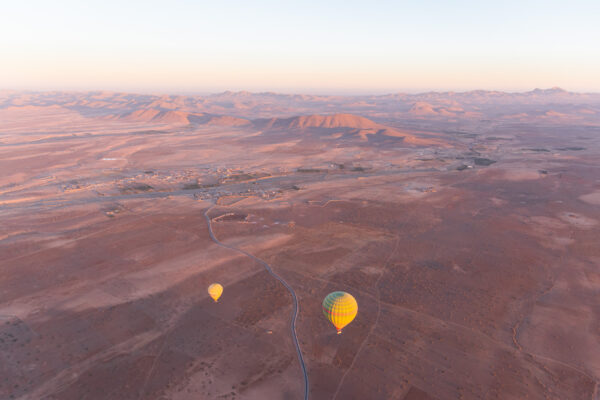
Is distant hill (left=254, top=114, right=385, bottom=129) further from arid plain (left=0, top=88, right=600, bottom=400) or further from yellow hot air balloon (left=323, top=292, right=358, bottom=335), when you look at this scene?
yellow hot air balloon (left=323, top=292, right=358, bottom=335)

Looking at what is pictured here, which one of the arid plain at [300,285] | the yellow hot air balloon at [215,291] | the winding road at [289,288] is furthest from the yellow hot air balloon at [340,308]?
the yellow hot air balloon at [215,291]

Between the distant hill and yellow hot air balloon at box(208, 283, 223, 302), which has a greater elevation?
yellow hot air balloon at box(208, 283, 223, 302)

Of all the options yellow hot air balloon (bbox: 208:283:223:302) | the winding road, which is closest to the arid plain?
the winding road

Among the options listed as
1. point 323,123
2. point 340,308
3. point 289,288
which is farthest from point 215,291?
point 323,123

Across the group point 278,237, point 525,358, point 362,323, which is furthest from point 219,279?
point 525,358

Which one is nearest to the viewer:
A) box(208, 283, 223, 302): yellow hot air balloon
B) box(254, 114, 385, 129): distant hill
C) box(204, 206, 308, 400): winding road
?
box(204, 206, 308, 400): winding road

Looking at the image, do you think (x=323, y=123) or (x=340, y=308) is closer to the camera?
(x=340, y=308)

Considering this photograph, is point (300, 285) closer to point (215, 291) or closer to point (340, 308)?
point (215, 291)

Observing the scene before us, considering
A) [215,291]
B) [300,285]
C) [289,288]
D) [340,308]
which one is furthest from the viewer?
[300,285]
